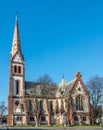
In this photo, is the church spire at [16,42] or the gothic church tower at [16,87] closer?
the gothic church tower at [16,87]

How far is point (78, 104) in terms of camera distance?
308 ft

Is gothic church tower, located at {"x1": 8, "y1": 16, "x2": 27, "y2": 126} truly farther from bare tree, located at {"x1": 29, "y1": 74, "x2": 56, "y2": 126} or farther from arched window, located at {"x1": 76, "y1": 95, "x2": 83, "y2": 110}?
arched window, located at {"x1": 76, "y1": 95, "x2": 83, "y2": 110}

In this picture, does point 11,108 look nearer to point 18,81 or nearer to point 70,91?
point 18,81

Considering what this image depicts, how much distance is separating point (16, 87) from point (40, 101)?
8.95 m

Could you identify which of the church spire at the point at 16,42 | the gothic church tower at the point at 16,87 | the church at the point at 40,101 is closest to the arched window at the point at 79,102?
the church at the point at 40,101

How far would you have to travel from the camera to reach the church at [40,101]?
87.4 meters

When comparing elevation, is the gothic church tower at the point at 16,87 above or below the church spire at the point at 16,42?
below

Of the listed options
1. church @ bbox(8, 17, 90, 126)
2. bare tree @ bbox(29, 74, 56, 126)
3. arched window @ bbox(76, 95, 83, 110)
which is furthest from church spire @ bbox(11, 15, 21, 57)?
arched window @ bbox(76, 95, 83, 110)

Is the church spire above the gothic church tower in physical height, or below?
above

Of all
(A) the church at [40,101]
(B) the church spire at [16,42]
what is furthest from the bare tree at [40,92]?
(B) the church spire at [16,42]

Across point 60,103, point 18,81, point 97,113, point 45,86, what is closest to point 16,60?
point 18,81

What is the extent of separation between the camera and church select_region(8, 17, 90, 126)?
287ft

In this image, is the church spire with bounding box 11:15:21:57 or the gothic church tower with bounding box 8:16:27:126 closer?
the gothic church tower with bounding box 8:16:27:126

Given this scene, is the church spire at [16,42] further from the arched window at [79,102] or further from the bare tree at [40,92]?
the arched window at [79,102]
